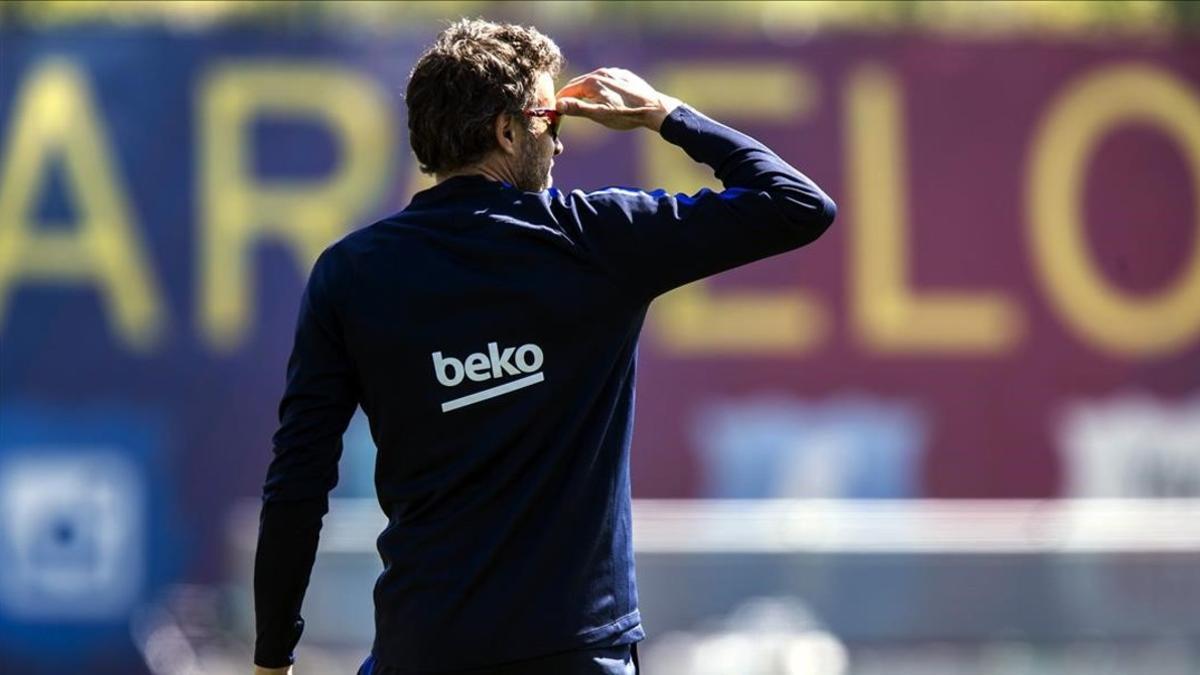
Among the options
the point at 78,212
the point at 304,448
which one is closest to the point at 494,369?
the point at 304,448

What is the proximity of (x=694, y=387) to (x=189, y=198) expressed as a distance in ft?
6.06

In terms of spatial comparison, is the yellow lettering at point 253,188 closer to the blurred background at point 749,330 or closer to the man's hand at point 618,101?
the blurred background at point 749,330

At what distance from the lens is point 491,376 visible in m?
2.25

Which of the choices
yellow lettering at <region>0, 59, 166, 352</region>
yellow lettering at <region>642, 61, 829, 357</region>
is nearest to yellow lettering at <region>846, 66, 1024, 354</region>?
yellow lettering at <region>642, 61, 829, 357</region>

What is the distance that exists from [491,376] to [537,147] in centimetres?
36

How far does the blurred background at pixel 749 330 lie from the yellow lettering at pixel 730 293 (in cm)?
1

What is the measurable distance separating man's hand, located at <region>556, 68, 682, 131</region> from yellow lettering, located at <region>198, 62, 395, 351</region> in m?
3.12

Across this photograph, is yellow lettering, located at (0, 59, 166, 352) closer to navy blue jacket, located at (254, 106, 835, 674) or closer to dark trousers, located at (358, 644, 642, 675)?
navy blue jacket, located at (254, 106, 835, 674)

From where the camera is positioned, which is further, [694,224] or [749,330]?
[749,330]

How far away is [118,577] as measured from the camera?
17.6 ft

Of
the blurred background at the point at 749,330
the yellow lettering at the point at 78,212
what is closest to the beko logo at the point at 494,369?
the blurred background at the point at 749,330

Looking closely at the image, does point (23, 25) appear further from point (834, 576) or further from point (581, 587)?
point (581, 587)

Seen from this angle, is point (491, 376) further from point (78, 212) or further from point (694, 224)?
point (78, 212)

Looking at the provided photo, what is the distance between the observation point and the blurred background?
17.6 feet
